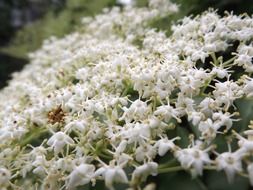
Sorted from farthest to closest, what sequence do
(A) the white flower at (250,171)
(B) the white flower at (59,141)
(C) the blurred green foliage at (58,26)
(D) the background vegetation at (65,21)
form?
(C) the blurred green foliage at (58,26) → (D) the background vegetation at (65,21) → (B) the white flower at (59,141) → (A) the white flower at (250,171)

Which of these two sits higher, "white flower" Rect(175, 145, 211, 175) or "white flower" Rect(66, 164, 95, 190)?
"white flower" Rect(66, 164, 95, 190)

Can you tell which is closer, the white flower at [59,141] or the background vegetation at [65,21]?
the white flower at [59,141]

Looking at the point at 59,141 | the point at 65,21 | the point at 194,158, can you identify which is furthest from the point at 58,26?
the point at 194,158

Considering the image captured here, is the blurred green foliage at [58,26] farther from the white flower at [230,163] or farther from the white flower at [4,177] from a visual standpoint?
the white flower at [230,163]

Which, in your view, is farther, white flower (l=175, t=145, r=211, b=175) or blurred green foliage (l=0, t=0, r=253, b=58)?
blurred green foliage (l=0, t=0, r=253, b=58)

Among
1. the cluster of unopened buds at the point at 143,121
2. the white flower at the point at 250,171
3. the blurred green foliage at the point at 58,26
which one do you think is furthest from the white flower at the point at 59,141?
the blurred green foliage at the point at 58,26

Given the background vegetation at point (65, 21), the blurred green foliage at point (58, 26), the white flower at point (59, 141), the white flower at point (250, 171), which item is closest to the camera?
the white flower at point (250, 171)

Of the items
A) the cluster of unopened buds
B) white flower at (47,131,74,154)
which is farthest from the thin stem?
white flower at (47,131,74,154)

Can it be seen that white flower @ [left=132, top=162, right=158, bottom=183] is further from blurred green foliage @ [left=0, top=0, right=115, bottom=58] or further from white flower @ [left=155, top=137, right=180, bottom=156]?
blurred green foliage @ [left=0, top=0, right=115, bottom=58]
